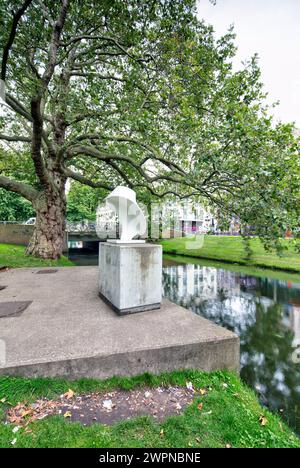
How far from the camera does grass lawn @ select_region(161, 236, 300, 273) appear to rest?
14.1 m

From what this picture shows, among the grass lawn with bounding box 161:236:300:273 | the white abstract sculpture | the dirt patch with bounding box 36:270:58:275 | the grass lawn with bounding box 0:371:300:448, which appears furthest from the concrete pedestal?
the grass lawn with bounding box 161:236:300:273

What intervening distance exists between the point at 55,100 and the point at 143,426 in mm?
7719

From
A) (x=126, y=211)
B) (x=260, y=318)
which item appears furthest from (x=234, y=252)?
(x=126, y=211)

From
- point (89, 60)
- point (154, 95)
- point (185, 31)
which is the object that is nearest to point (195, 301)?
point (154, 95)

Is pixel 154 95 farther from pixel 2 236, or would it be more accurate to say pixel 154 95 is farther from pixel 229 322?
pixel 2 236

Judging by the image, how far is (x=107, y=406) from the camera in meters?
2.29

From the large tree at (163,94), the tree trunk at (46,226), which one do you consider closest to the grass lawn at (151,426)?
the large tree at (163,94)

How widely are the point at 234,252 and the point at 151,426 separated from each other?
17461 mm

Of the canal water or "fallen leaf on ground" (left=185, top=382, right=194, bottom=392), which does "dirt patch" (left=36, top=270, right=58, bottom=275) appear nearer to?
the canal water

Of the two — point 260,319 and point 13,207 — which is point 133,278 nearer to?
point 260,319

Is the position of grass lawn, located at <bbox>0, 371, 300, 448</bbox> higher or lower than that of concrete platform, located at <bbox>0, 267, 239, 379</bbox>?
lower

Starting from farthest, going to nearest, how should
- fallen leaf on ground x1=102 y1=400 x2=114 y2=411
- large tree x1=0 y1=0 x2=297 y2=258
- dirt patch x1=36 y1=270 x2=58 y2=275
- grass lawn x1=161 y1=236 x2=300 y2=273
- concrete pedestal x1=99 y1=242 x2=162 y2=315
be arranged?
grass lawn x1=161 y1=236 x2=300 y2=273, dirt patch x1=36 y1=270 x2=58 y2=275, large tree x1=0 y1=0 x2=297 y2=258, concrete pedestal x1=99 y1=242 x2=162 y2=315, fallen leaf on ground x1=102 y1=400 x2=114 y2=411

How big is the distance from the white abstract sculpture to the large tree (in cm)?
205

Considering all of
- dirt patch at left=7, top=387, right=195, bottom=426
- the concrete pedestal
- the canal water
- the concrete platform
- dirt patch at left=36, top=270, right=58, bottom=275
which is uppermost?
the concrete pedestal
